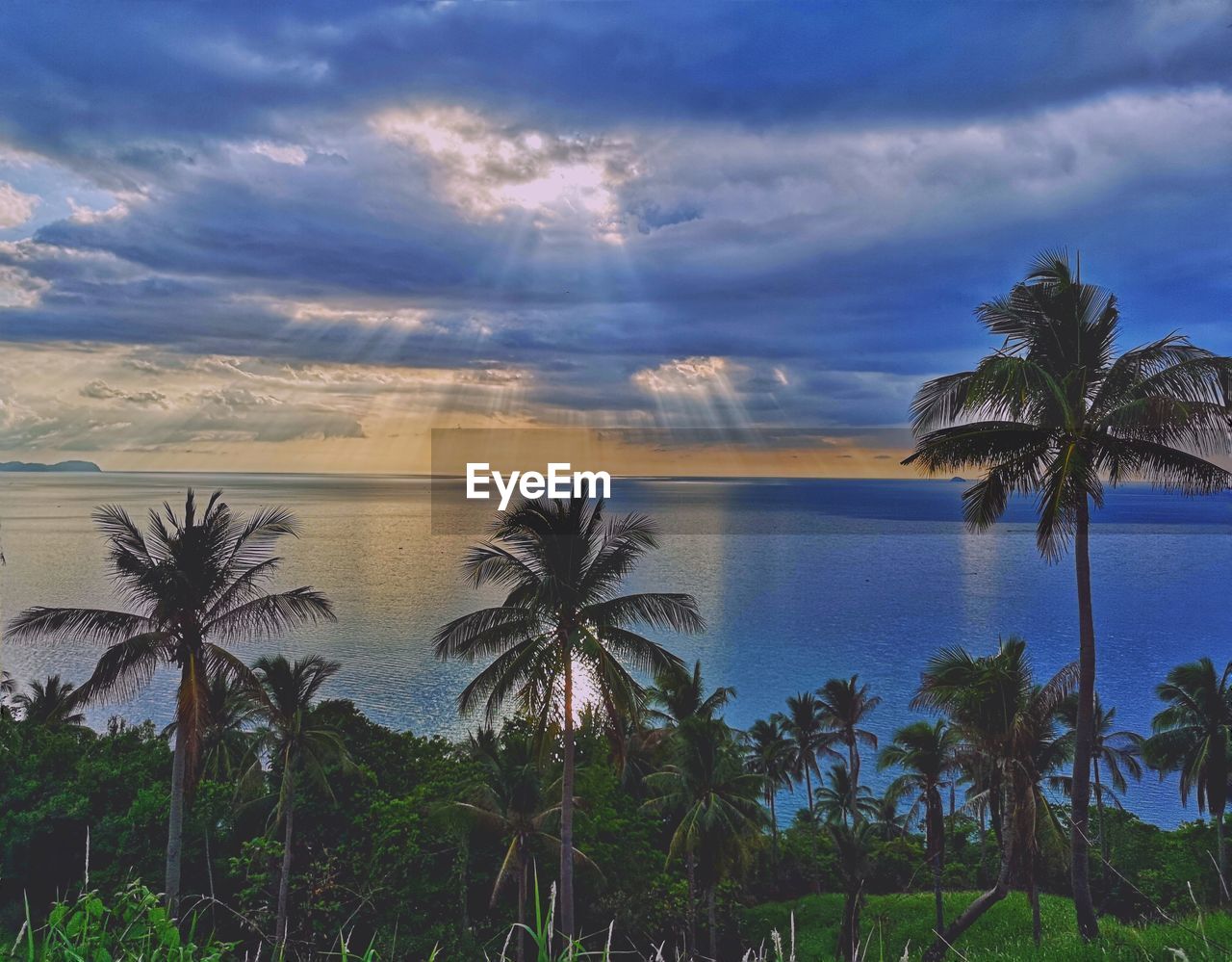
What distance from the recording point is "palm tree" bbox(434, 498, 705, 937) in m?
16.4

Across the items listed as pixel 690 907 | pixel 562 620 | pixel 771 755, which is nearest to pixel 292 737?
pixel 562 620

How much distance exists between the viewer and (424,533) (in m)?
174

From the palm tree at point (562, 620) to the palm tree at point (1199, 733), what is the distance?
2071 centimetres

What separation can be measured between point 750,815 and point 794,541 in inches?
5852

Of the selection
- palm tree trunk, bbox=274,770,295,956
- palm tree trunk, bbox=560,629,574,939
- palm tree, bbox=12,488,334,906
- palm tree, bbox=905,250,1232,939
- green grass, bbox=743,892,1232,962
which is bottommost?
green grass, bbox=743,892,1232,962

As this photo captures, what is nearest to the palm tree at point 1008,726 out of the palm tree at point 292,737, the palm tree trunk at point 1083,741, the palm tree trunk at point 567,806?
the palm tree trunk at point 1083,741

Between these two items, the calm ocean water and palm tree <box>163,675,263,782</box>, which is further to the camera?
the calm ocean water

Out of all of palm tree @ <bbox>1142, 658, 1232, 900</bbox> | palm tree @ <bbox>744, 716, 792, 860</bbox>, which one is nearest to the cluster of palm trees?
palm tree @ <bbox>744, 716, 792, 860</bbox>

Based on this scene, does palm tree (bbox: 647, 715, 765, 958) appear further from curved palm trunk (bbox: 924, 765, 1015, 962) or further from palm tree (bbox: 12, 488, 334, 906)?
palm tree (bbox: 12, 488, 334, 906)

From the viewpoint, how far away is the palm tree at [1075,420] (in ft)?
41.6

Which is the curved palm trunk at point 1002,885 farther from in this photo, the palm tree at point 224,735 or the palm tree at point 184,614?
the palm tree at point 224,735

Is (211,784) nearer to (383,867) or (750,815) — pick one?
(383,867)

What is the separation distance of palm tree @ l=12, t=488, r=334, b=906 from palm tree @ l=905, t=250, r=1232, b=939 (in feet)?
47.5

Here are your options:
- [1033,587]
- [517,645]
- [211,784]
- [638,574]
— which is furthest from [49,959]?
[1033,587]
